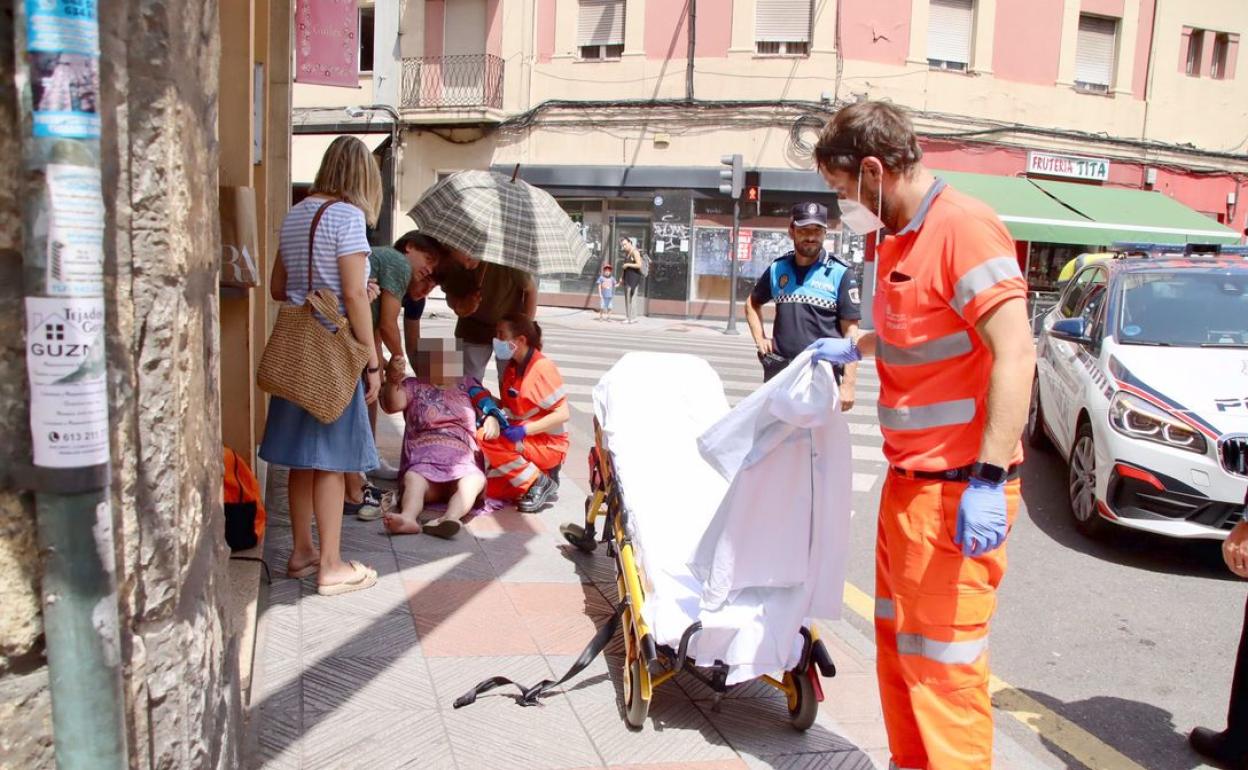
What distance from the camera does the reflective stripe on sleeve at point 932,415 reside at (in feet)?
9.05

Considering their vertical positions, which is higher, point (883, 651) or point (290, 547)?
point (883, 651)

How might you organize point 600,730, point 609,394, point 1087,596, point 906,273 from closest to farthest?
point 906,273 < point 600,730 < point 609,394 < point 1087,596

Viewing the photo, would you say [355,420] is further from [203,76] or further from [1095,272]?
[1095,272]

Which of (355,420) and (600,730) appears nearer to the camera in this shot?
(600,730)

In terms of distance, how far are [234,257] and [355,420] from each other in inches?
34.9

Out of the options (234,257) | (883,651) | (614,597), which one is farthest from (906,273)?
(234,257)

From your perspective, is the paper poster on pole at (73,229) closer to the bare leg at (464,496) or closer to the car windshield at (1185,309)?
the bare leg at (464,496)

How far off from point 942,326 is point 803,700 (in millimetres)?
1442

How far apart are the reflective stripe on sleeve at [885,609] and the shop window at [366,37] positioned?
24499 millimetres

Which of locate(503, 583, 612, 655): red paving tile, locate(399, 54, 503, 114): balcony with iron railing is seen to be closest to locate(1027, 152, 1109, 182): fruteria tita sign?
locate(399, 54, 503, 114): balcony with iron railing

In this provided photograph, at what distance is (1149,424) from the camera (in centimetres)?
582

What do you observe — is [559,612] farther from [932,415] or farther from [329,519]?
[932,415]

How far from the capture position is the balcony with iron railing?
23.7 m

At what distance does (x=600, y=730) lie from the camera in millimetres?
3496
